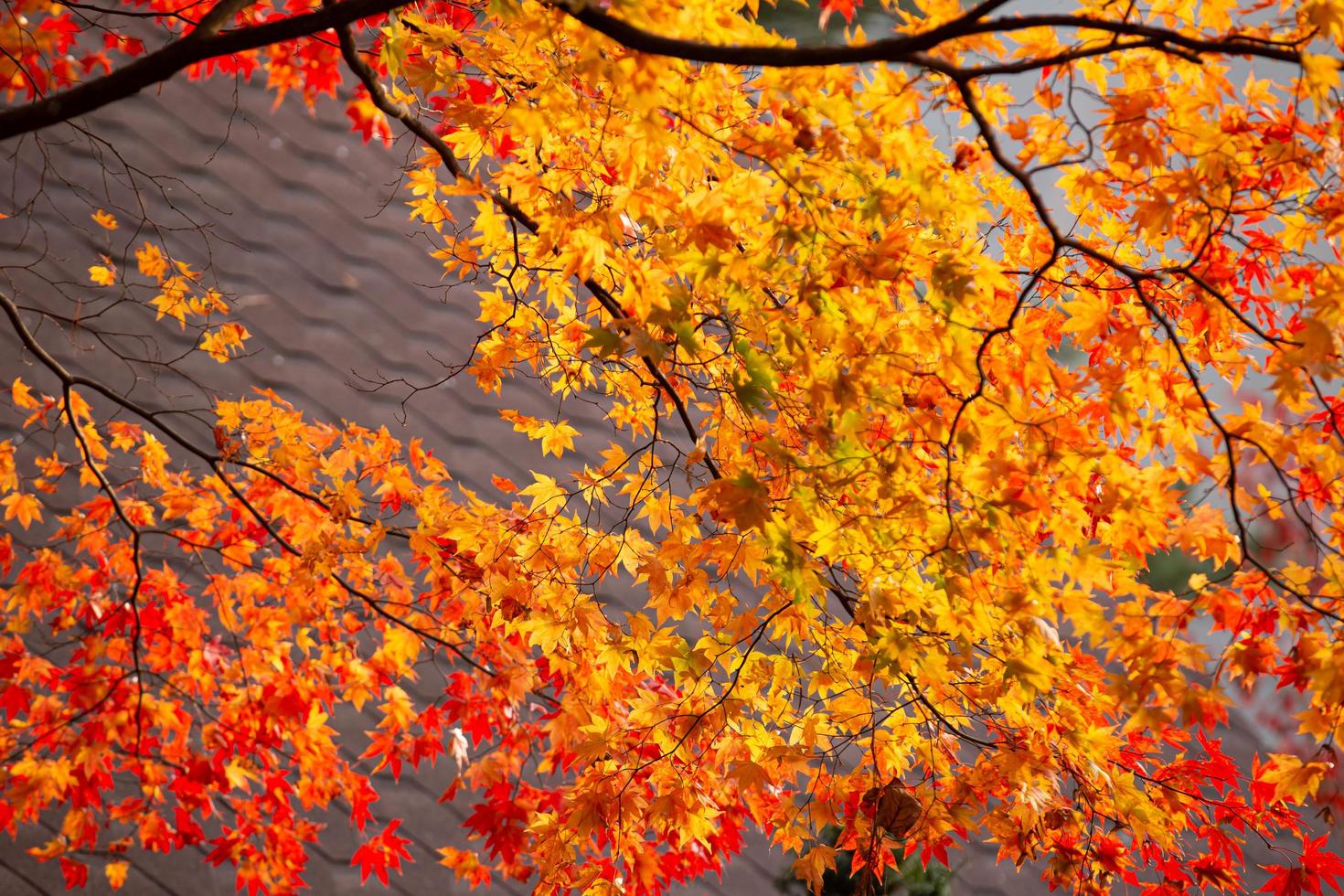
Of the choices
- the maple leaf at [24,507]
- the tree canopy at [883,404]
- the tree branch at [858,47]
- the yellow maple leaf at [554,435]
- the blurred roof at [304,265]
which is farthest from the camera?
the blurred roof at [304,265]

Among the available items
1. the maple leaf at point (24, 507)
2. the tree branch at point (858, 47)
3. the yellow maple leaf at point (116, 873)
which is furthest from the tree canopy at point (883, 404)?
the maple leaf at point (24, 507)

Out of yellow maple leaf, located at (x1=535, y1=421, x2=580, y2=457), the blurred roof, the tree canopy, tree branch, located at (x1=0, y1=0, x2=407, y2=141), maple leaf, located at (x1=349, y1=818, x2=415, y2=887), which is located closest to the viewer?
the tree canopy

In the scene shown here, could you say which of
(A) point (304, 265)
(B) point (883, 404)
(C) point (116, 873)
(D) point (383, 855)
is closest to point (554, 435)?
(B) point (883, 404)

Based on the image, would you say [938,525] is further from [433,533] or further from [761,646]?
[761,646]

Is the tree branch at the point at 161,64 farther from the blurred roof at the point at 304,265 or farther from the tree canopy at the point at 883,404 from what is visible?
the blurred roof at the point at 304,265

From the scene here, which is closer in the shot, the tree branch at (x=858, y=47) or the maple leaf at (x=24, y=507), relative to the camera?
the tree branch at (x=858, y=47)

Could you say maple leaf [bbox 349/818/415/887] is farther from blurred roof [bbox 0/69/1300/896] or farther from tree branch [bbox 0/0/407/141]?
tree branch [bbox 0/0/407/141]

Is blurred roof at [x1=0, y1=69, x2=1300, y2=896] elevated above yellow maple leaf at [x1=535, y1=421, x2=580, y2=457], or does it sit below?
above

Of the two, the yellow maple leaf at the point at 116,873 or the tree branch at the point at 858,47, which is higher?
the tree branch at the point at 858,47

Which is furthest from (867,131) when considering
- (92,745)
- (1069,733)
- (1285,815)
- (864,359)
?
(92,745)

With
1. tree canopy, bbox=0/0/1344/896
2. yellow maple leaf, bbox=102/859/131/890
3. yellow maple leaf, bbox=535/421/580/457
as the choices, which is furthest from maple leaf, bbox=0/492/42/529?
yellow maple leaf, bbox=535/421/580/457

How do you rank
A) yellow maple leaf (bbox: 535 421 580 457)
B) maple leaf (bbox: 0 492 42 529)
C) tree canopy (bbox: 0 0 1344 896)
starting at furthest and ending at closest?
1. maple leaf (bbox: 0 492 42 529)
2. yellow maple leaf (bbox: 535 421 580 457)
3. tree canopy (bbox: 0 0 1344 896)

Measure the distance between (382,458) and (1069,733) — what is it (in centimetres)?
215

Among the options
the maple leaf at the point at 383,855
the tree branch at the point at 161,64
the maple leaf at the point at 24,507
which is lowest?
the maple leaf at the point at 383,855
